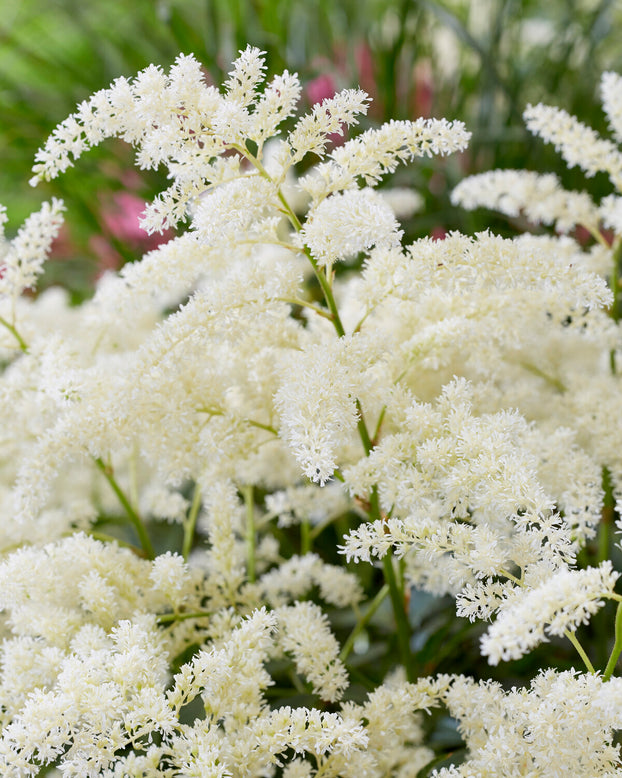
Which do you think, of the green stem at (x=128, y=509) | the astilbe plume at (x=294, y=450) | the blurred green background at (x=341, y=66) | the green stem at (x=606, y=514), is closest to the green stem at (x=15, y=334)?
the astilbe plume at (x=294, y=450)

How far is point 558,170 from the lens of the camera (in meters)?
1.04

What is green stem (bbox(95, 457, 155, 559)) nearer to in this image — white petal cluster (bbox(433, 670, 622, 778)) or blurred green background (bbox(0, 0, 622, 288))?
white petal cluster (bbox(433, 670, 622, 778))

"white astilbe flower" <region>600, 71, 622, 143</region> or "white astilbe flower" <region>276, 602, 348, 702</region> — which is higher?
"white astilbe flower" <region>600, 71, 622, 143</region>

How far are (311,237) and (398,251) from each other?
0.08 meters

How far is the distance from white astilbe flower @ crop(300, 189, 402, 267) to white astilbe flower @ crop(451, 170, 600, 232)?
0.77 ft

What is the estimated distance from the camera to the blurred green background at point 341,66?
0.98 m

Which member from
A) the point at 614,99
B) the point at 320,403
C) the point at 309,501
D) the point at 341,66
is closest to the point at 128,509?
the point at 309,501

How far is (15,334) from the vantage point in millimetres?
584

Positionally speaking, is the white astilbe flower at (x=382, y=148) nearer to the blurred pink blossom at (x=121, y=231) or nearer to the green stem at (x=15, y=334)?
the green stem at (x=15, y=334)

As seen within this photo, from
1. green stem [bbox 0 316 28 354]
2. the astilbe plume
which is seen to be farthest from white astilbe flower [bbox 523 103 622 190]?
green stem [bbox 0 316 28 354]

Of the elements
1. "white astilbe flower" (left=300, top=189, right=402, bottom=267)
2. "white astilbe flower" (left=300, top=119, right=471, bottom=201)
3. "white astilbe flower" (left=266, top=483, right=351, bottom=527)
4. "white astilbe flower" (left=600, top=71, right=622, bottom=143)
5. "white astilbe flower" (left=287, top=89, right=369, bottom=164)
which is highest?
"white astilbe flower" (left=600, top=71, right=622, bottom=143)

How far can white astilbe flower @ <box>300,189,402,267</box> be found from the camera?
41 cm

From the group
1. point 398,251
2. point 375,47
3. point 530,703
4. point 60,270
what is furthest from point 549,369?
point 60,270

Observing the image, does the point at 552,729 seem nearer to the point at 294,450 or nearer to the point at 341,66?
the point at 294,450
